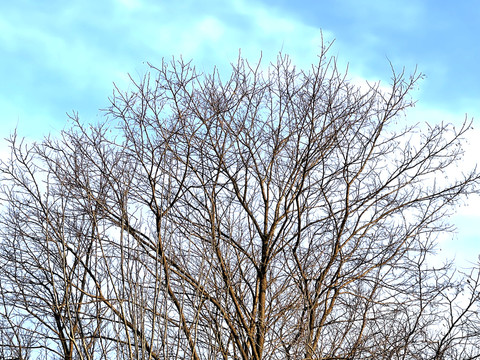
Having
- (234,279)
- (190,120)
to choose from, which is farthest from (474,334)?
(190,120)

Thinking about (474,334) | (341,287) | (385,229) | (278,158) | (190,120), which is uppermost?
(190,120)

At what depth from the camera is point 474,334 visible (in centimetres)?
617

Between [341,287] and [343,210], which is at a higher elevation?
[343,210]

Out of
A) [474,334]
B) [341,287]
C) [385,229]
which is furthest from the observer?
[385,229]

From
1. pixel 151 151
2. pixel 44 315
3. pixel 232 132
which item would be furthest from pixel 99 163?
pixel 44 315

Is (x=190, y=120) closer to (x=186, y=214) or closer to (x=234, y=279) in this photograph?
(x=186, y=214)

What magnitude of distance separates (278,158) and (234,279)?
1.62 m

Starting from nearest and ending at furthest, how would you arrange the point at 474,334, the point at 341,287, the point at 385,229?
the point at 474,334 → the point at 341,287 → the point at 385,229

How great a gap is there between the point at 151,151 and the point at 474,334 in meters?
4.21

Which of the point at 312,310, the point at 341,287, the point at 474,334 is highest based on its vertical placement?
the point at 341,287

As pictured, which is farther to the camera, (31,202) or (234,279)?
(31,202)

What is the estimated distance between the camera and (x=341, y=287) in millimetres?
7055

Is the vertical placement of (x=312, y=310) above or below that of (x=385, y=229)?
below

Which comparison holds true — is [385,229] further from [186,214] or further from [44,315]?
[44,315]
